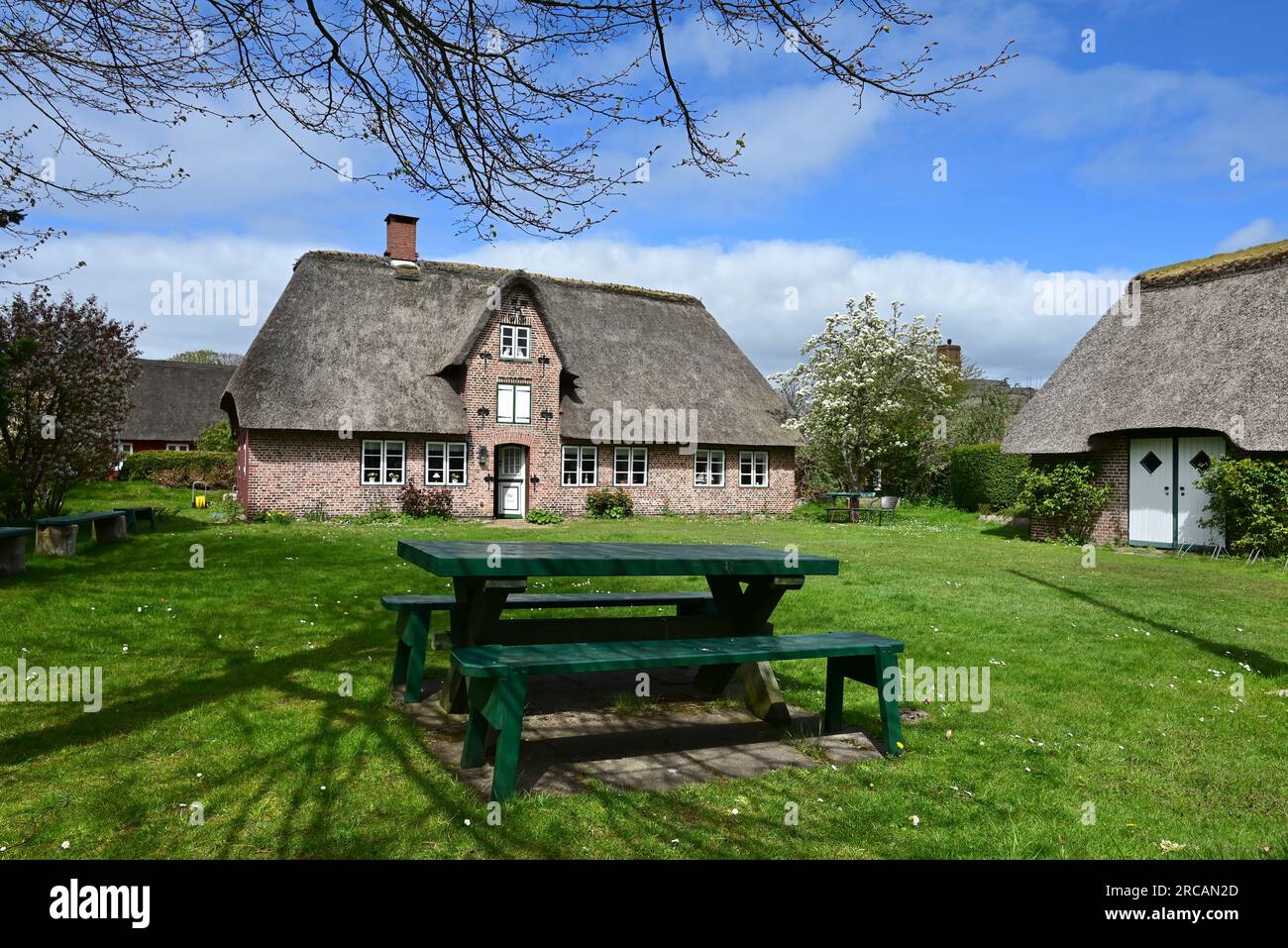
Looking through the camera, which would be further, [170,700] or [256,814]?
[170,700]

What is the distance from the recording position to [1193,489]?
18359mm

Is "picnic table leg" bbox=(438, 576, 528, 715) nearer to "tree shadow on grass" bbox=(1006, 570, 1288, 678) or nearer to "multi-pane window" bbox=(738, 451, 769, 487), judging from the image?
"tree shadow on grass" bbox=(1006, 570, 1288, 678)

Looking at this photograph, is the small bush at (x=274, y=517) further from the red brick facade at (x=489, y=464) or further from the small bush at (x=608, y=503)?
the small bush at (x=608, y=503)

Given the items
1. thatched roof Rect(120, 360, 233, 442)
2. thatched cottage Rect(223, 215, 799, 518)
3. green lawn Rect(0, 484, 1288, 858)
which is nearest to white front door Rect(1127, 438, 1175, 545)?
green lawn Rect(0, 484, 1288, 858)

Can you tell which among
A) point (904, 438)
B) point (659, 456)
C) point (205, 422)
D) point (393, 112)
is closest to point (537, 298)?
point (659, 456)

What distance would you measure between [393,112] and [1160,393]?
19.0m

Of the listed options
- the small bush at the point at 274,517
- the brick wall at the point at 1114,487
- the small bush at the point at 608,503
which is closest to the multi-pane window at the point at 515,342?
the small bush at the point at 608,503

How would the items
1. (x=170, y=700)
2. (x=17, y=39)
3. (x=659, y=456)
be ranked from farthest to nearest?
(x=659, y=456) → (x=170, y=700) → (x=17, y=39)

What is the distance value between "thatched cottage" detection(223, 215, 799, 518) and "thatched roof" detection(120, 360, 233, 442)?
2034 centimetres

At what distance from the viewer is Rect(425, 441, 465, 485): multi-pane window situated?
24.7 metres

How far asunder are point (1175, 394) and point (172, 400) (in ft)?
148

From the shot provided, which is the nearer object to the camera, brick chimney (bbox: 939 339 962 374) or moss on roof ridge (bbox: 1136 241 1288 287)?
moss on roof ridge (bbox: 1136 241 1288 287)
